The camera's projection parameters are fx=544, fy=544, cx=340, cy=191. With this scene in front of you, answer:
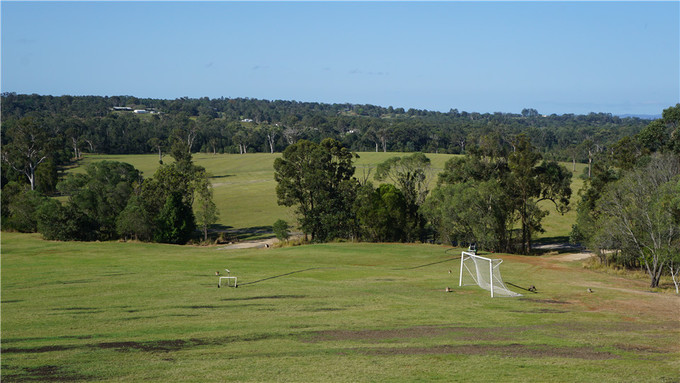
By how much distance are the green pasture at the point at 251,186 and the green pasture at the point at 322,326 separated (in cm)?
3701

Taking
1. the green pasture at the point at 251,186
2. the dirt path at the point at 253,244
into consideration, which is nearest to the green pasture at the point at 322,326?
the dirt path at the point at 253,244

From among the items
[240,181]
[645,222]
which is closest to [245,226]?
[240,181]

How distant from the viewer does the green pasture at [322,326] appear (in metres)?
17.2

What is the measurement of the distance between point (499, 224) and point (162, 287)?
126ft

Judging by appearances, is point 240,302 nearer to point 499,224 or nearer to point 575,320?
point 575,320

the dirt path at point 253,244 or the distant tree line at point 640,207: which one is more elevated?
the distant tree line at point 640,207

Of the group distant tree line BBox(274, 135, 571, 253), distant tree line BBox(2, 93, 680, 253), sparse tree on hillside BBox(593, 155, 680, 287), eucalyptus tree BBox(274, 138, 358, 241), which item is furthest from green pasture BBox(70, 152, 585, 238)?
sparse tree on hillside BBox(593, 155, 680, 287)

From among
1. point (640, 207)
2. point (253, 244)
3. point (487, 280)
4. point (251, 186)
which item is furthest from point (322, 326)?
point (251, 186)

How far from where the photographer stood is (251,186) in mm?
121250

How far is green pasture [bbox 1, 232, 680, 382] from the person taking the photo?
17172mm

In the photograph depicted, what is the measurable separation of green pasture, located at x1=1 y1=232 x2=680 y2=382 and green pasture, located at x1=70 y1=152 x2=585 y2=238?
121 feet

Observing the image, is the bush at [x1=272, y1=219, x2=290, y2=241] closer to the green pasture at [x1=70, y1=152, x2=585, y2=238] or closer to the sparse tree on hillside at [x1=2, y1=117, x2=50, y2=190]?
the green pasture at [x1=70, y1=152, x2=585, y2=238]

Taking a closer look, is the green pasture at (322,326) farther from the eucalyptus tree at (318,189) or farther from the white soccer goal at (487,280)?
the eucalyptus tree at (318,189)

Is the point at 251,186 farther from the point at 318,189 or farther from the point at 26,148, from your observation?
the point at 318,189
